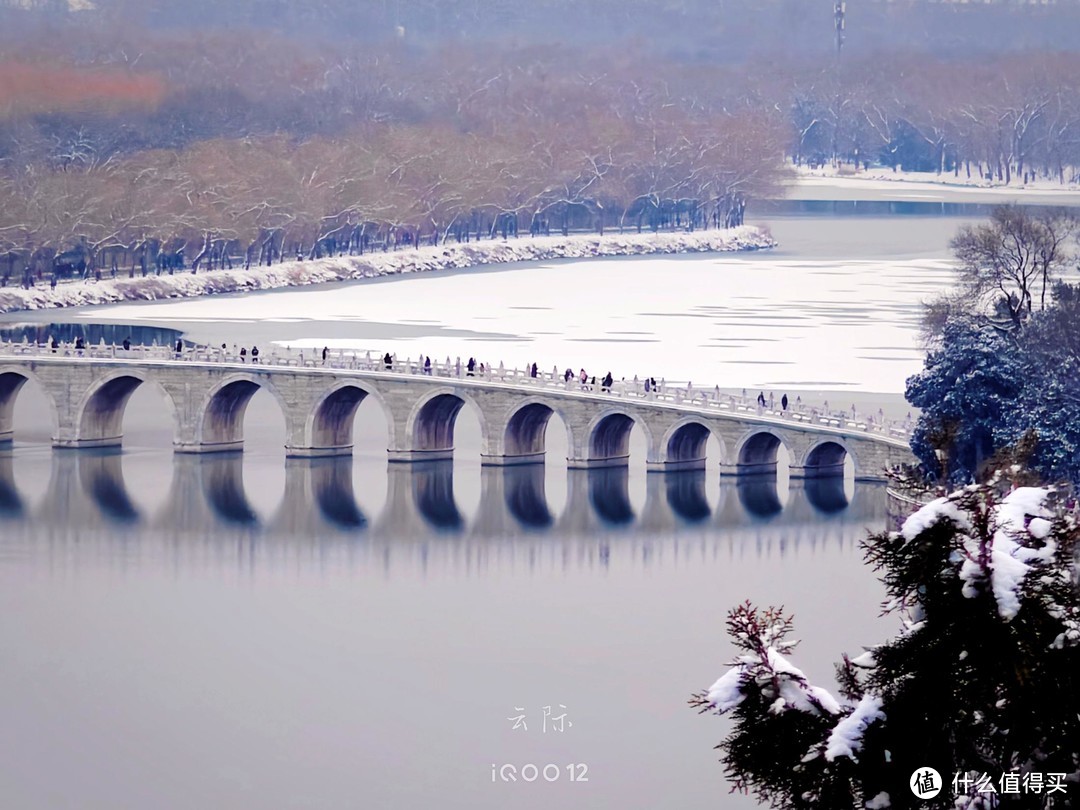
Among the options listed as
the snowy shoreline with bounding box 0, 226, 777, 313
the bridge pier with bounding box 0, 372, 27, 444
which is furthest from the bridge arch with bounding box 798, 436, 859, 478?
the snowy shoreline with bounding box 0, 226, 777, 313

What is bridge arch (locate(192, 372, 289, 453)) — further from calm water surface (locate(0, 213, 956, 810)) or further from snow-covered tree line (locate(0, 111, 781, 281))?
snow-covered tree line (locate(0, 111, 781, 281))

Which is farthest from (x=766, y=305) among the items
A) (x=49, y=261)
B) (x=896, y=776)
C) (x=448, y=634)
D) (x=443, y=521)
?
(x=896, y=776)

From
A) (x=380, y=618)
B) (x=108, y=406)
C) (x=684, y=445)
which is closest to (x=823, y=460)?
(x=684, y=445)

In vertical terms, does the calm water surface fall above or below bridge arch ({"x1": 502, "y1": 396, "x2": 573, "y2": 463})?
below

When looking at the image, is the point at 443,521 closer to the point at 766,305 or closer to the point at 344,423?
the point at 344,423

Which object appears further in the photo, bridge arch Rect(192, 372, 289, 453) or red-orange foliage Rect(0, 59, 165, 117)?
red-orange foliage Rect(0, 59, 165, 117)

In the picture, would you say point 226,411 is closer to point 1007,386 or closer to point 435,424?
point 435,424

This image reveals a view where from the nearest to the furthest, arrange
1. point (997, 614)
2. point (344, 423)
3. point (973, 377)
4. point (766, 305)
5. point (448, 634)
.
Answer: point (997, 614)
point (448, 634)
point (973, 377)
point (344, 423)
point (766, 305)
